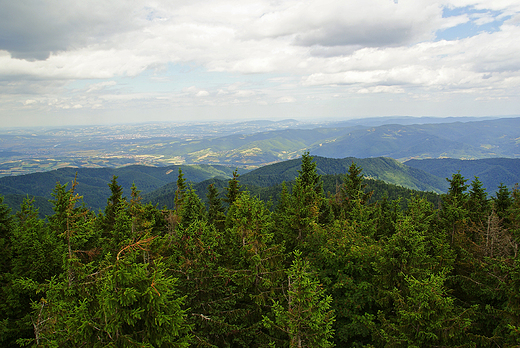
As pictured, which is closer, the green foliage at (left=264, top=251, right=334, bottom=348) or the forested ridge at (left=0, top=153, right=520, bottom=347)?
the forested ridge at (left=0, top=153, right=520, bottom=347)

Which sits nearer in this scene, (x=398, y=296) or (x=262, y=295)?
(x=398, y=296)

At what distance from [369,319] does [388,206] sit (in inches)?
1210

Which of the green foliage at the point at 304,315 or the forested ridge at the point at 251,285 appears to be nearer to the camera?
the forested ridge at the point at 251,285

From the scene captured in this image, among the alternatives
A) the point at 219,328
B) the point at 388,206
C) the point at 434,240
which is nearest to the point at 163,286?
the point at 219,328

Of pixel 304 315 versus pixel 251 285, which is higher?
pixel 304 315

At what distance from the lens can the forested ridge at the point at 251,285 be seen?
11031 millimetres

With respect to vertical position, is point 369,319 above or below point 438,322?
below

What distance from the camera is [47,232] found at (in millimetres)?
20844

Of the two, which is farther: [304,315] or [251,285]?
[251,285]

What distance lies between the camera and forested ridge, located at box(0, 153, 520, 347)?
11031mm

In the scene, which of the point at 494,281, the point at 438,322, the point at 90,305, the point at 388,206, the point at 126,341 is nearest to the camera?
the point at 126,341

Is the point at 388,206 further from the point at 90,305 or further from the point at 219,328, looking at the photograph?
the point at 90,305

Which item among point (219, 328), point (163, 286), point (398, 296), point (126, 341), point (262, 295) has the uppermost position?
point (163, 286)

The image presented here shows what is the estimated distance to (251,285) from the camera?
1967 cm
